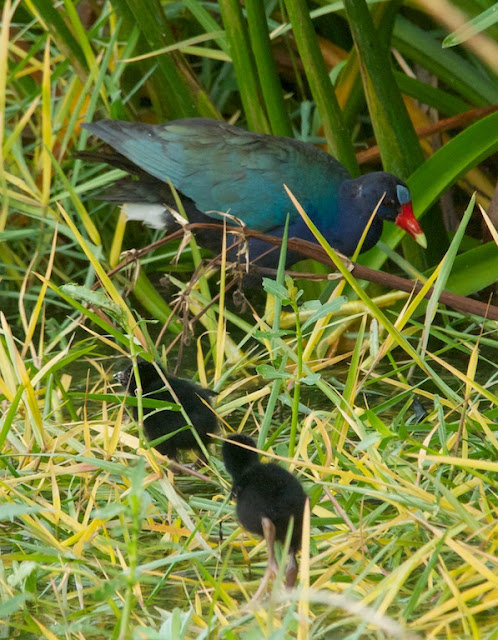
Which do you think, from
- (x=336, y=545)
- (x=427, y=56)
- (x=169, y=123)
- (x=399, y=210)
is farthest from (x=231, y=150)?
(x=336, y=545)

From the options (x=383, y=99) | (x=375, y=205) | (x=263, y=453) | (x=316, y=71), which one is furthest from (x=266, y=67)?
(x=263, y=453)

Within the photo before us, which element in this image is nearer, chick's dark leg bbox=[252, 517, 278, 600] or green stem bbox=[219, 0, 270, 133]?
chick's dark leg bbox=[252, 517, 278, 600]

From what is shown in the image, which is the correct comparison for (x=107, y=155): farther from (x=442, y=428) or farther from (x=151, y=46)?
(x=442, y=428)

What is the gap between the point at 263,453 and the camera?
1228mm

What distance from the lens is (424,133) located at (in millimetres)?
2580

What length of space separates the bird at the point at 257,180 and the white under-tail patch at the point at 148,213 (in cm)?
2

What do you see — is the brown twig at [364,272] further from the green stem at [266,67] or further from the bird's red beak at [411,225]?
the green stem at [266,67]

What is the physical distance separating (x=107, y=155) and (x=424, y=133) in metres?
0.81

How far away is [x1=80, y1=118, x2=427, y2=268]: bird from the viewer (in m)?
2.37

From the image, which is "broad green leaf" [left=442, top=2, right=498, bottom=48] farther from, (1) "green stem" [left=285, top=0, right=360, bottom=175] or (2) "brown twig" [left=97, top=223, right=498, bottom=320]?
(1) "green stem" [left=285, top=0, right=360, bottom=175]

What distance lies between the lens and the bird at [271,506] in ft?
3.76

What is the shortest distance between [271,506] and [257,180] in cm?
134

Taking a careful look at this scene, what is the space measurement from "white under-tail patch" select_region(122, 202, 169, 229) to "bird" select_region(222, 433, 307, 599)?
1395mm

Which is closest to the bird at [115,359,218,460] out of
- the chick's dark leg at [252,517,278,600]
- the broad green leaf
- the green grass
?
the green grass
